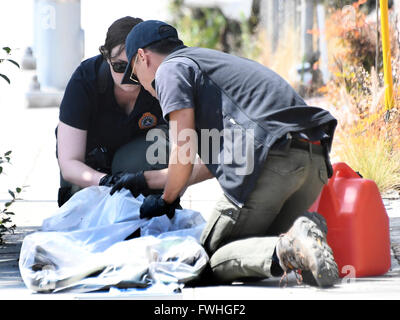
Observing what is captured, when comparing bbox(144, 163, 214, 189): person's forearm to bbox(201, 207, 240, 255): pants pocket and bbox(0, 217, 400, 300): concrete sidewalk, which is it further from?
bbox(0, 217, 400, 300): concrete sidewalk

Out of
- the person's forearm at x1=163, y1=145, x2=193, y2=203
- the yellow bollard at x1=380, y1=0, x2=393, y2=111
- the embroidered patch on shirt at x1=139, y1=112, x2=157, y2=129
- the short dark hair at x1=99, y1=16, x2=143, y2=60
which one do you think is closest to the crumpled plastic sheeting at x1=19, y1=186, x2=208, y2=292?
the person's forearm at x1=163, y1=145, x2=193, y2=203

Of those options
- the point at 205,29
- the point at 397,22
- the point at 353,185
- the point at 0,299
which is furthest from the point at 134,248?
the point at 205,29

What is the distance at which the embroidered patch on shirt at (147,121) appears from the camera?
475cm

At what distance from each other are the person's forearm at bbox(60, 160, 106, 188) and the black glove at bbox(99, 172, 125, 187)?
0.05 m

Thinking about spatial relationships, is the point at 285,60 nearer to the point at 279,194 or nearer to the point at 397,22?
the point at 397,22

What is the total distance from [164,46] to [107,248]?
993mm

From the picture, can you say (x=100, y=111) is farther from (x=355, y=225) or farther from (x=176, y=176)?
(x=355, y=225)

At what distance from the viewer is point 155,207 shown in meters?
4.05

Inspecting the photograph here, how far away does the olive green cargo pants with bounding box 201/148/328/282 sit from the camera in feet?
12.1

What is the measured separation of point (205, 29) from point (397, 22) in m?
11.1

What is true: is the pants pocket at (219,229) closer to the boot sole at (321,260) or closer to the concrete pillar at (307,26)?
the boot sole at (321,260)

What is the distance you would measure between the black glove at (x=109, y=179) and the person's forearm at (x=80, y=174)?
0.05 meters

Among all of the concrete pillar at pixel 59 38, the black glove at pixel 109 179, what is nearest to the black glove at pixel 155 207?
the black glove at pixel 109 179
